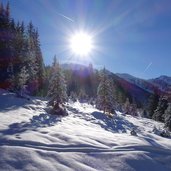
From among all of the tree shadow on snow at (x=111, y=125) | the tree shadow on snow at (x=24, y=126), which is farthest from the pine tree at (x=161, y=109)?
the tree shadow on snow at (x=24, y=126)

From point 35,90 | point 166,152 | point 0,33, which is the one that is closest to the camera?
point 166,152

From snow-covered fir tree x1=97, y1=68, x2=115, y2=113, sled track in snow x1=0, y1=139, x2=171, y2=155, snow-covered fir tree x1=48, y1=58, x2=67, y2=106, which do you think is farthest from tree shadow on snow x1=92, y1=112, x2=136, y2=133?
sled track in snow x1=0, y1=139, x2=171, y2=155

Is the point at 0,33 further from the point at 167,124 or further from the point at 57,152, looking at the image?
the point at 57,152

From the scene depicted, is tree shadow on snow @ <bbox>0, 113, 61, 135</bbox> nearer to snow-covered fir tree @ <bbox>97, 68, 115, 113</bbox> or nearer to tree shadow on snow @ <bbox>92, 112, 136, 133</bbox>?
tree shadow on snow @ <bbox>92, 112, 136, 133</bbox>

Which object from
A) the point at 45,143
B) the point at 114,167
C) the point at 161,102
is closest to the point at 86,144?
the point at 45,143

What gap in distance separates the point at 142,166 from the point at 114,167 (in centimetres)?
133

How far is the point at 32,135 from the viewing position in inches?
575

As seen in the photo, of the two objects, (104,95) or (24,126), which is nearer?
(24,126)

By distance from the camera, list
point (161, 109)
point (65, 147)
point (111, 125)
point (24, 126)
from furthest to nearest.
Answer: point (161, 109) → point (111, 125) → point (24, 126) → point (65, 147)

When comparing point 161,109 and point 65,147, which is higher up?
point 161,109

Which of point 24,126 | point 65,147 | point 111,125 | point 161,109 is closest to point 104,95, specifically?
point 111,125

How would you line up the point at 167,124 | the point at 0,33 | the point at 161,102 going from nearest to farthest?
the point at 167,124 < the point at 0,33 < the point at 161,102

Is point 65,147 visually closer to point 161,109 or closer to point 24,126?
point 24,126

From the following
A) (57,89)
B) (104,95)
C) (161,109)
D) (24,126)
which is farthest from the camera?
(161,109)
